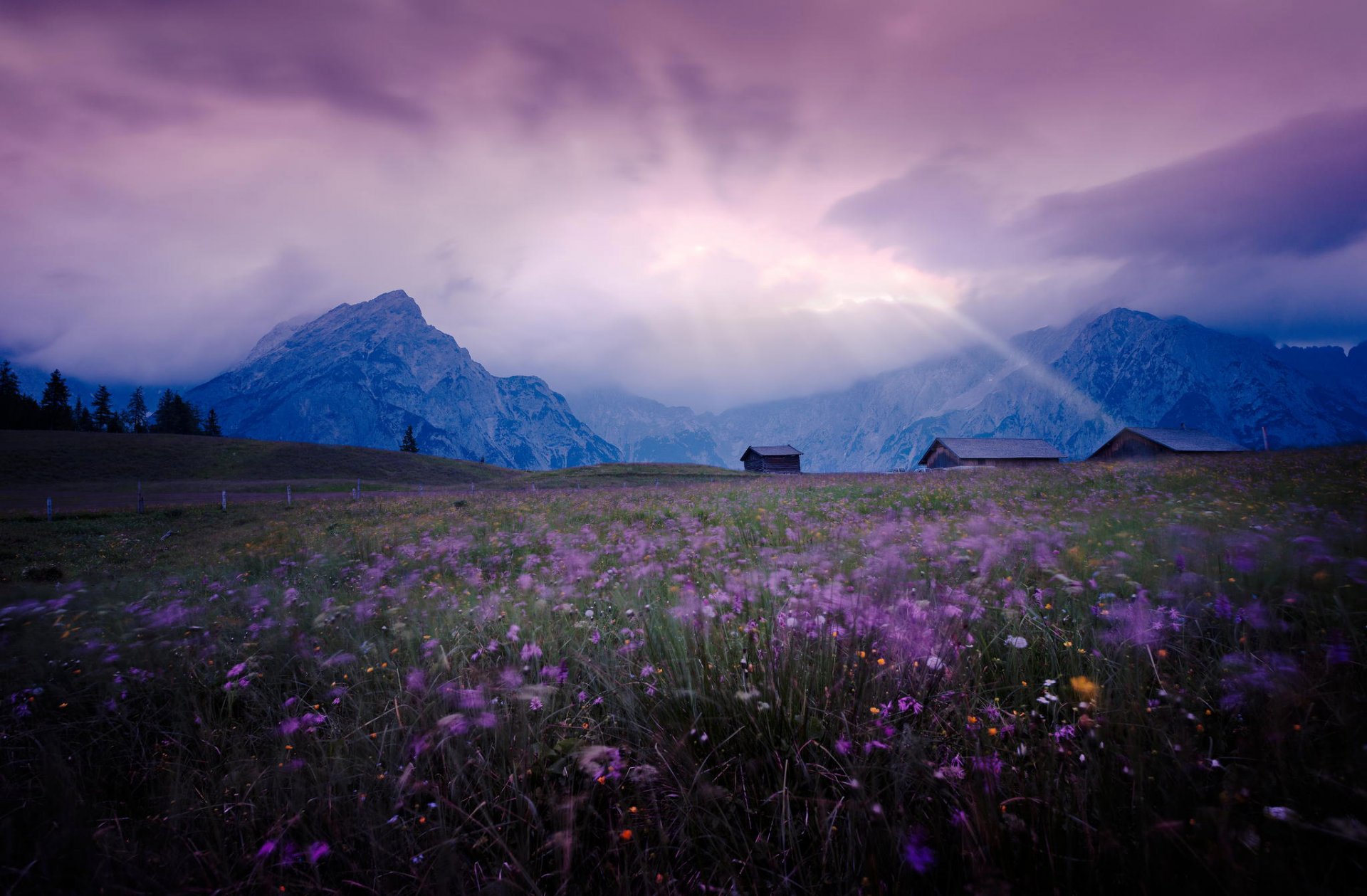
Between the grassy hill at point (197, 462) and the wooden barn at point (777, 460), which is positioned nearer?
the grassy hill at point (197, 462)

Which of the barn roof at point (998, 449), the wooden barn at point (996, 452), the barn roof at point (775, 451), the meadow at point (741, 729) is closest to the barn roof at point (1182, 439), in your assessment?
the barn roof at point (998, 449)

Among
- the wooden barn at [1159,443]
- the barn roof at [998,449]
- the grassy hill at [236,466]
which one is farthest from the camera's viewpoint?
the barn roof at [998,449]

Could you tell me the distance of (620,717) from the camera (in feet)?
8.91

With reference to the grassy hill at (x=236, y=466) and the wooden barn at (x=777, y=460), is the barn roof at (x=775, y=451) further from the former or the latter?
the grassy hill at (x=236, y=466)

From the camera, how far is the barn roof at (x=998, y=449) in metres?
54.4

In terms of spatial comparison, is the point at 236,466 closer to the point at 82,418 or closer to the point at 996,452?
the point at 82,418

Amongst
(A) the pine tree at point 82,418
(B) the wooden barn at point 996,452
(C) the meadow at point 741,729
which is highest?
(A) the pine tree at point 82,418

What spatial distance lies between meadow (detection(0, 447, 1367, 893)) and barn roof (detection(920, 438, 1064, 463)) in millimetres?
54893

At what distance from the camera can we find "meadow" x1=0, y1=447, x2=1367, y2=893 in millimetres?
1696

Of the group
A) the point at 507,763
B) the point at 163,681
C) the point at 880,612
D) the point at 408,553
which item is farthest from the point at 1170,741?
the point at 408,553

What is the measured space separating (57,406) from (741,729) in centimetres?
13243

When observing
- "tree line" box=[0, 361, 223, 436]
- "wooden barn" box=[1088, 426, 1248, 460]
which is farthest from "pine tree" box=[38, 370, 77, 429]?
"wooden barn" box=[1088, 426, 1248, 460]

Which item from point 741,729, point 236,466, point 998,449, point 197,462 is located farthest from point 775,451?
point 741,729

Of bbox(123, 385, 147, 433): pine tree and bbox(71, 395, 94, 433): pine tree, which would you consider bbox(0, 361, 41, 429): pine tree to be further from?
bbox(123, 385, 147, 433): pine tree
